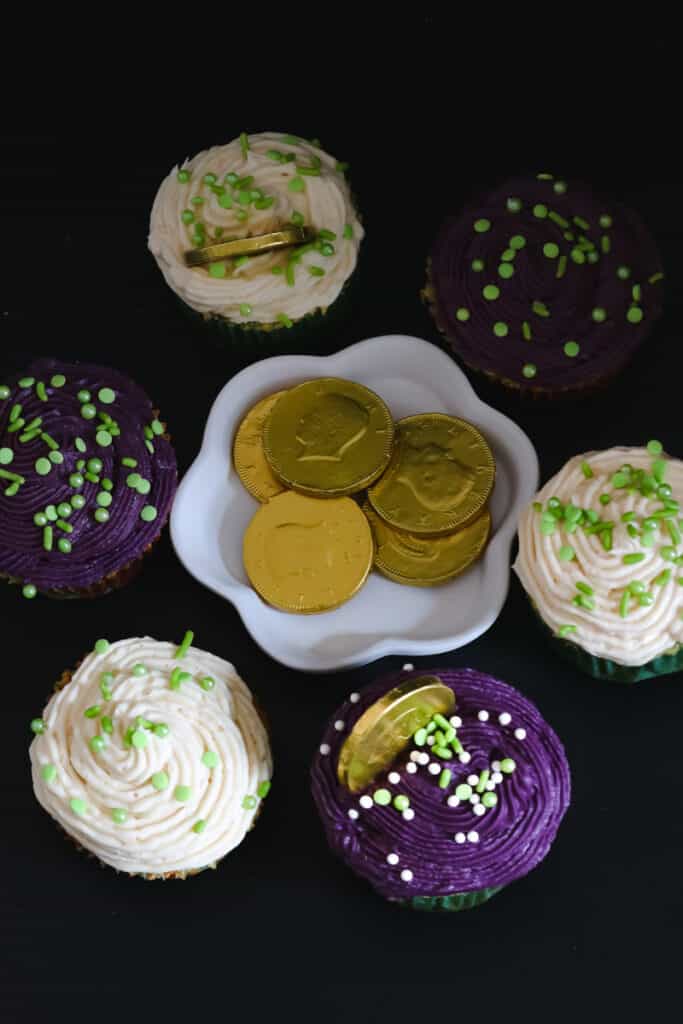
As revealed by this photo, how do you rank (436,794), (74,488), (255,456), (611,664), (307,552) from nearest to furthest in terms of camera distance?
(436,794), (611,664), (74,488), (307,552), (255,456)

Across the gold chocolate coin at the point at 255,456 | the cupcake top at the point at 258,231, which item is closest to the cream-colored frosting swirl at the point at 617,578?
the gold chocolate coin at the point at 255,456

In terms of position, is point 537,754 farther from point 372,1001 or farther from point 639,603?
point 372,1001

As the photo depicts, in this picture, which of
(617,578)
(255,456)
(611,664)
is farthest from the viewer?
(255,456)

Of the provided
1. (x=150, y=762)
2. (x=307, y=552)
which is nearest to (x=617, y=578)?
(x=307, y=552)

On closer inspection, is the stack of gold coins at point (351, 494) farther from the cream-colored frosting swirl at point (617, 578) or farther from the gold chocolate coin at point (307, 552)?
the cream-colored frosting swirl at point (617, 578)

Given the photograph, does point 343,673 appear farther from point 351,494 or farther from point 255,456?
point 255,456

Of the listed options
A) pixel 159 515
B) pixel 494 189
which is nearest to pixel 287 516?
pixel 159 515
